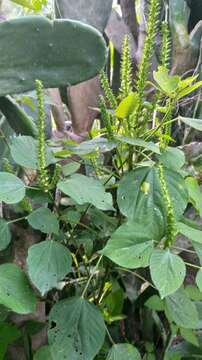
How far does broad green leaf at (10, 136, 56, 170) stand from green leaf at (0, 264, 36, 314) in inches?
5.4

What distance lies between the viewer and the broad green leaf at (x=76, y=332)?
52 cm

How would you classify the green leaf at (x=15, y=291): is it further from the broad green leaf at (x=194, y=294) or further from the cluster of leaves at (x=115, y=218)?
the broad green leaf at (x=194, y=294)

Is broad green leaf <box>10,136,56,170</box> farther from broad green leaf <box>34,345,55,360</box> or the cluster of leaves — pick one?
broad green leaf <box>34,345,55,360</box>

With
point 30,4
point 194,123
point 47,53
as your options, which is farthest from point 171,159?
point 30,4

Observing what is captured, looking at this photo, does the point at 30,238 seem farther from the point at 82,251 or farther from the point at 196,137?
the point at 196,137

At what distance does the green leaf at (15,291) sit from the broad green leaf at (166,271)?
0.57 ft

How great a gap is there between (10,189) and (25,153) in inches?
3.1

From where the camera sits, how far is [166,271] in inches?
17.2

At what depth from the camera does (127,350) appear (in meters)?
0.56

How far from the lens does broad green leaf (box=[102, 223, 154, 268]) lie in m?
0.47

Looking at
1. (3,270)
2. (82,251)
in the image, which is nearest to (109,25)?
(82,251)

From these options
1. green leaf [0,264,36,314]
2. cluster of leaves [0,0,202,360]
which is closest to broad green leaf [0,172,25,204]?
cluster of leaves [0,0,202,360]

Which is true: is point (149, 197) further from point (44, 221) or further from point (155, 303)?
point (155, 303)

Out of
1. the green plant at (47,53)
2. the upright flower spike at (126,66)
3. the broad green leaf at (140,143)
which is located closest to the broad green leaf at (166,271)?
the broad green leaf at (140,143)
